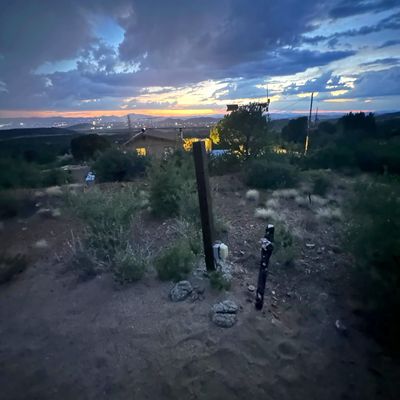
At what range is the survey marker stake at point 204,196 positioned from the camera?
444 centimetres

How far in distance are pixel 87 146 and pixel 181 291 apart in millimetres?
31469

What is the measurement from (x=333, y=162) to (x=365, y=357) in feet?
50.9

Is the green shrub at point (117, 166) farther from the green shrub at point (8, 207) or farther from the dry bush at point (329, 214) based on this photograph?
the dry bush at point (329, 214)

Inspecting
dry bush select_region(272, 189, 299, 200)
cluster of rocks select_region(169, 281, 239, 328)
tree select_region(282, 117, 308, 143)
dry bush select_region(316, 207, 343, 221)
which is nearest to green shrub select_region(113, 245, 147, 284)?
cluster of rocks select_region(169, 281, 239, 328)

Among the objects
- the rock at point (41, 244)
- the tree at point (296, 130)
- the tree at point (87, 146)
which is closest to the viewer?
the rock at point (41, 244)

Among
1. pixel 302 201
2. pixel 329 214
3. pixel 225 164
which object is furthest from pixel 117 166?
pixel 329 214

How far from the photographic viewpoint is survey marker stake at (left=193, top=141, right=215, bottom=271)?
4438mm

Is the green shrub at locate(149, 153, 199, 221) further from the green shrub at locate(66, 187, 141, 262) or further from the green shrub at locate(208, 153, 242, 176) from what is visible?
the green shrub at locate(208, 153, 242, 176)

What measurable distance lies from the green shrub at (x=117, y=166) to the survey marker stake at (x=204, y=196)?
1202 cm

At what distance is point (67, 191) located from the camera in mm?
6891

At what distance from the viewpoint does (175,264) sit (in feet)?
15.8

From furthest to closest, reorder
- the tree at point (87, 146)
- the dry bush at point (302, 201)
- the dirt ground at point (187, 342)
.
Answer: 1. the tree at point (87, 146)
2. the dry bush at point (302, 201)
3. the dirt ground at point (187, 342)

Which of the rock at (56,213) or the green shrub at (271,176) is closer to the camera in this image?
the rock at (56,213)

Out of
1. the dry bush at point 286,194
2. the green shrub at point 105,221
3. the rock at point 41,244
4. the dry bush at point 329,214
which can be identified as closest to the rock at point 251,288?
the green shrub at point 105,221
